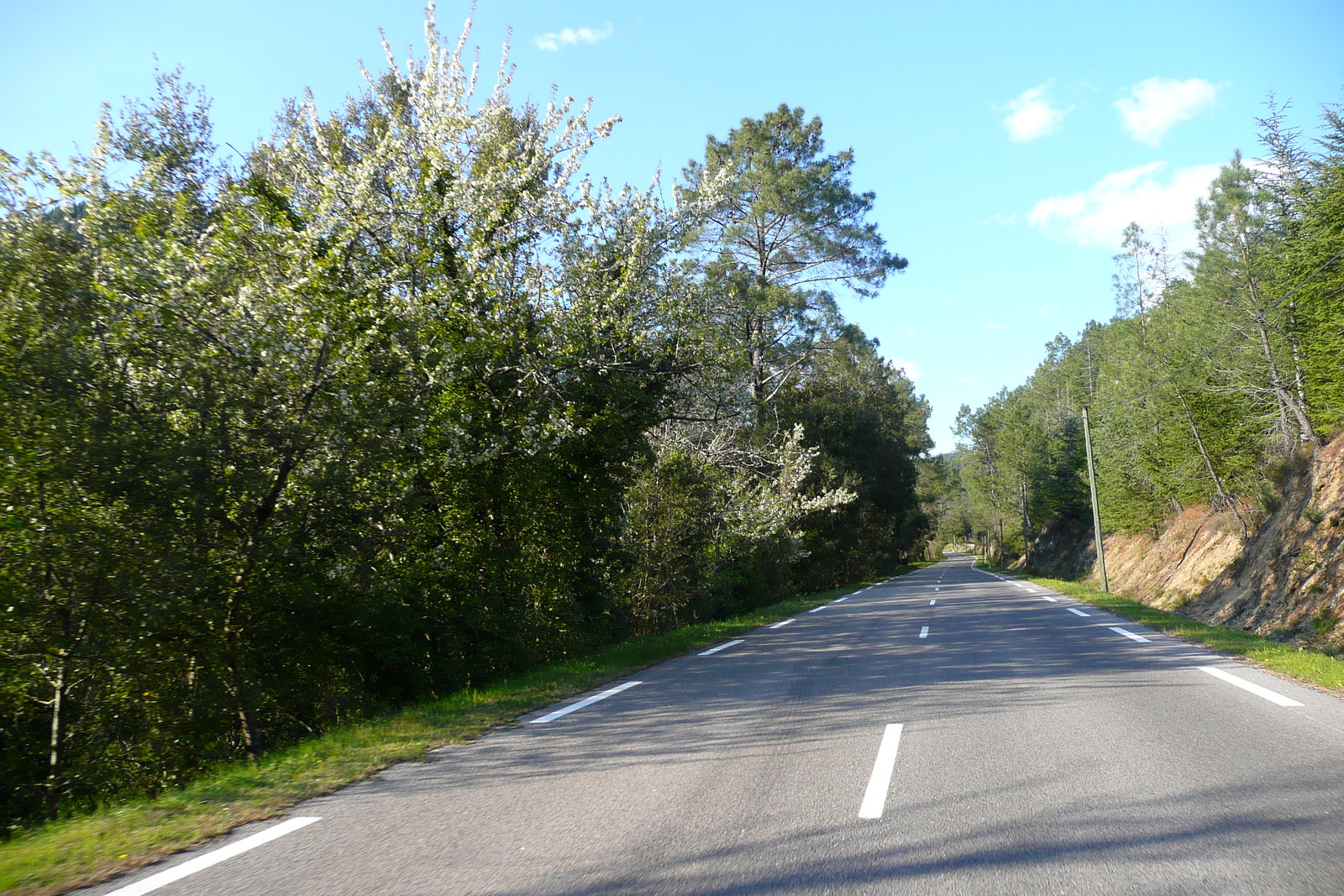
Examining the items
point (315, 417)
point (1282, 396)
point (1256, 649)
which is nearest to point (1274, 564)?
point (1282, 396)

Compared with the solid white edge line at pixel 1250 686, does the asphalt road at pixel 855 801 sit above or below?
above

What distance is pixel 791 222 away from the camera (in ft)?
93.1

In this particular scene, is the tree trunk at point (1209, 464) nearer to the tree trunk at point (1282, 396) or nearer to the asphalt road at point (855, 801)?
the tree trunk at point (1282, 396)

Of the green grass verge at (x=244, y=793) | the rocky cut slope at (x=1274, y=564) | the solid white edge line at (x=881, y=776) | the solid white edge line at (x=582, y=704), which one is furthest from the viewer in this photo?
the rocky cut slope at (x=1274, y=564)

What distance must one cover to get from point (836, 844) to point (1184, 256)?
163ft

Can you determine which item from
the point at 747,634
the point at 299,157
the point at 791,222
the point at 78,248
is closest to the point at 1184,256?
the point at 791,222

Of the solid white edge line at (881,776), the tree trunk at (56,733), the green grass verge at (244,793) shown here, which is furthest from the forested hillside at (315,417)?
the solid white edge line at (881,776)

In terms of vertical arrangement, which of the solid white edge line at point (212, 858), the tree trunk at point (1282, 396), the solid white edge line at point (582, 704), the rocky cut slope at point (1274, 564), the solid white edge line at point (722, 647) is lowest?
the rocky cut slope at point (1274, 564)

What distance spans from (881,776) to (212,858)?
3788mm

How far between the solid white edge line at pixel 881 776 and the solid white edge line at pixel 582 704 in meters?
2.89

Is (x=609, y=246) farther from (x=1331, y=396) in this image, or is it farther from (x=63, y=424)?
(x=1331, y=396)

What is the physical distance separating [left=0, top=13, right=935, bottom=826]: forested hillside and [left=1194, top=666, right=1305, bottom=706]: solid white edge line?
25.7 feet

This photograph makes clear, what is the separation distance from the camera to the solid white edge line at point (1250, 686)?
24.3 ft

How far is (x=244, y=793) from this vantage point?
17.3ft
